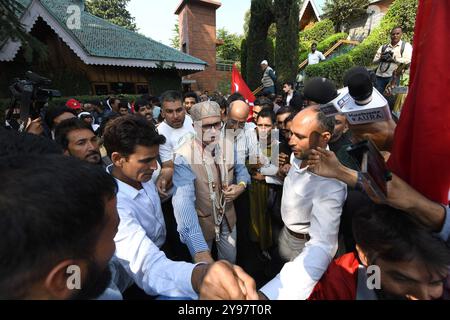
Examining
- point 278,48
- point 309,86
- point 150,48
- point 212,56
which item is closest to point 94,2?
point 212,56

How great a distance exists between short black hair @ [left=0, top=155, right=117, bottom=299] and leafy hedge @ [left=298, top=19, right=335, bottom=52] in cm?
2132

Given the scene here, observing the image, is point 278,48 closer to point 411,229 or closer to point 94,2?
point 411,229

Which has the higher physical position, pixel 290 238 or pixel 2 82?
pixel 2 82

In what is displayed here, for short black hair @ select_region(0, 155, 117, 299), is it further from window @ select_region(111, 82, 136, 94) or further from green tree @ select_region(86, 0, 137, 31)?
green tree @ select_region(86, 0, 137, 31)

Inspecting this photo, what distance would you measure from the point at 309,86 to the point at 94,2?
5214cm

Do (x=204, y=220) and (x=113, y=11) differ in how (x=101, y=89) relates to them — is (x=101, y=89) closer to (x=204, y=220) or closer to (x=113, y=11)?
(x=204, y=220)

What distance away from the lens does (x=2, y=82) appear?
11258mm

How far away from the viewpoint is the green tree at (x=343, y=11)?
707 inches

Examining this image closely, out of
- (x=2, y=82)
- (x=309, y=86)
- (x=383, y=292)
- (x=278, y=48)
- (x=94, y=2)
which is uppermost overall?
(x=94, y=2)

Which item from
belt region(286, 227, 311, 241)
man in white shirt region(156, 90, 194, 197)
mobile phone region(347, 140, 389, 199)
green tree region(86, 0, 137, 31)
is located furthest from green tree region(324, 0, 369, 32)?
green tree region(86, 0, 137, 31)

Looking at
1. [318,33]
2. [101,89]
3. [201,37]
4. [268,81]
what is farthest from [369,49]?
[201,37]

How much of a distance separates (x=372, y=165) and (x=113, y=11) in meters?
53.7

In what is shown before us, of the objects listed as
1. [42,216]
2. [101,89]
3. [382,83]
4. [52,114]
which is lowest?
[42,216]

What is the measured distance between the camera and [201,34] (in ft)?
69.2
